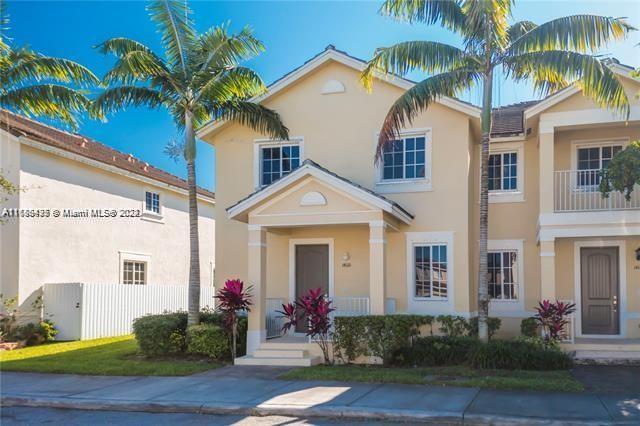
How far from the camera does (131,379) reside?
12148mm

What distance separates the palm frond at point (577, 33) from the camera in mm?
12148

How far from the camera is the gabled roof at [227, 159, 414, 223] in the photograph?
1362cm

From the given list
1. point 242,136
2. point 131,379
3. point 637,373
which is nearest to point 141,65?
point 242,136

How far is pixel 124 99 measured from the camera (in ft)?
48.6

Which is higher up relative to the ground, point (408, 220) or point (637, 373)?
point (408, 220)

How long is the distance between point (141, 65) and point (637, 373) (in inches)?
494

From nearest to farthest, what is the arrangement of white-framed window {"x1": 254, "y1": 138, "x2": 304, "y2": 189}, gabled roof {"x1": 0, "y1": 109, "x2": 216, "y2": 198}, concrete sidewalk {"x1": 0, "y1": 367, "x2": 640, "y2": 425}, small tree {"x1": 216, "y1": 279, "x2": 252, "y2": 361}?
concrete sidewalk {"x1": 0, "y1": 367, "x2": 640, "y2": 425}, small tree {"x1": 216, "y1": 279, "x2": 252, "y2": 361}, white-framed window {"x1": 254, "y1": 138, "x2": 304, "y2": 189}, gabled roof {"x1": 0, "y1": 109, "x2": 216, "y2": 198}

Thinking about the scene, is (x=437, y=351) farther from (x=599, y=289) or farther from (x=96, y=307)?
(x=96, y=307)

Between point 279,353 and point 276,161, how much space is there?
5.47 meters

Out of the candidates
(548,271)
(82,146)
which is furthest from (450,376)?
(82,146)

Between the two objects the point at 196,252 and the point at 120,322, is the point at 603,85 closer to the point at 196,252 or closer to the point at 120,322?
the point at 196,252

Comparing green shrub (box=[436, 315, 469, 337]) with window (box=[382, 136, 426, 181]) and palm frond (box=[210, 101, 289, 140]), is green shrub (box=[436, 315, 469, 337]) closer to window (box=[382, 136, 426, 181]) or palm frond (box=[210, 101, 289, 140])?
window (box=[382, 136, 426, 181])

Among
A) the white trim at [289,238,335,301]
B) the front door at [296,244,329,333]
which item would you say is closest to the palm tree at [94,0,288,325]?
the white trim at [289,238,335,301]

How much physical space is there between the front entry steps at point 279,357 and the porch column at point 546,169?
259 inches
